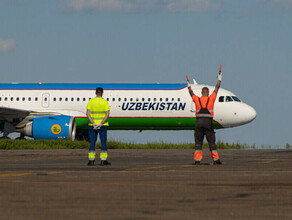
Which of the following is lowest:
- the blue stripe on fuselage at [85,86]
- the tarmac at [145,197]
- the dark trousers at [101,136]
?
the tarmac at [145,197]

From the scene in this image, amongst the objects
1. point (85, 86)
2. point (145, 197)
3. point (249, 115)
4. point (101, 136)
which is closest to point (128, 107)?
point (85, 86)

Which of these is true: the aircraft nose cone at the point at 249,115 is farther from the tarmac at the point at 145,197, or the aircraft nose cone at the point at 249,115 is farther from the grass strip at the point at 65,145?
the tarmac at the point at 145,197

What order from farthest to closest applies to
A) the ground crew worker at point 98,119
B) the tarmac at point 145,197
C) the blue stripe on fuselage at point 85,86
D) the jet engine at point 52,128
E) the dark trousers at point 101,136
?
the blue stripe on fuselage at point 85,86, the jet engine at point 52,128, the ground crew worker at point 98,119, the dark trousers at point 101,136, the tarmac at point 145,197

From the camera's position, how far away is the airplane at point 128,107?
1389 inches

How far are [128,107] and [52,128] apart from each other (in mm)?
4494

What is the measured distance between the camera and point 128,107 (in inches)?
1404

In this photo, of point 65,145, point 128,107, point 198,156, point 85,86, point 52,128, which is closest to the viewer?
point 198,156

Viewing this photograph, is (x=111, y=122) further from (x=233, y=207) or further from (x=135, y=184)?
(x=233, y=207)

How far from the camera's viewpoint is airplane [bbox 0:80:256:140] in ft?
116

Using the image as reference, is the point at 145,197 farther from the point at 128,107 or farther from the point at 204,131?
the point at 128,107

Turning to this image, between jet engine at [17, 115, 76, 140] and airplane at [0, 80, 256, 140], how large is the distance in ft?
0.99

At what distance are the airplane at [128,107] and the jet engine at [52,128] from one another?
0.30 m

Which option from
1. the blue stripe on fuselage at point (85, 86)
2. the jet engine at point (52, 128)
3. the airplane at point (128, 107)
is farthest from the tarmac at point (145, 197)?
the blue stripe on fuselage at point (85, 86)

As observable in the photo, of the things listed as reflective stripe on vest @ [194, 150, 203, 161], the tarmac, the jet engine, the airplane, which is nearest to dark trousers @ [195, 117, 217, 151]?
reflective stripe on vest @ [194, 150, 203, 161]
